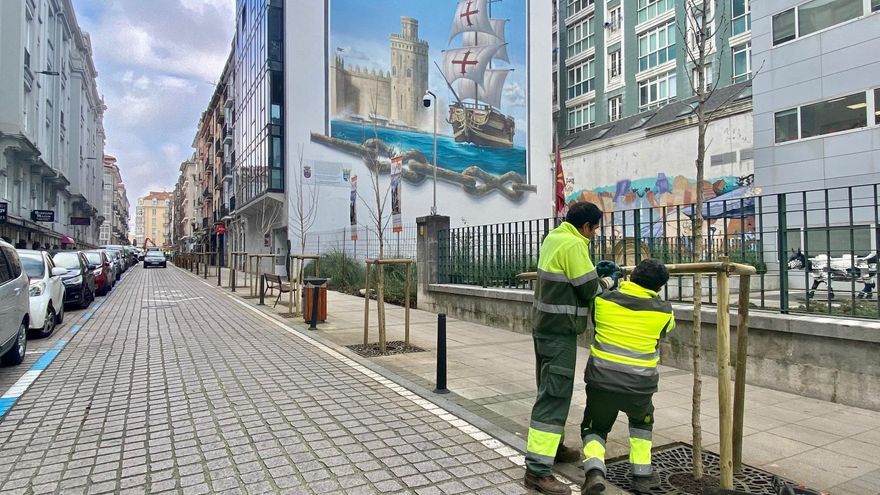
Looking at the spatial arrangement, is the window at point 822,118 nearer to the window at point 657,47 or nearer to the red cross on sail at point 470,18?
the window at point 657,47

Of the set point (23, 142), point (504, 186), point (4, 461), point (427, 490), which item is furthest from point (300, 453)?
point (504, 186)

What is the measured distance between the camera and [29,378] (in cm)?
677

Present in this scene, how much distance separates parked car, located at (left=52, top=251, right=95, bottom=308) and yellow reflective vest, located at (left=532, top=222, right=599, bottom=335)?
14092 mm

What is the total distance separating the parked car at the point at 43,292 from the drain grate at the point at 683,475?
9600 millimetres

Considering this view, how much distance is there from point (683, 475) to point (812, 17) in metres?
22.5

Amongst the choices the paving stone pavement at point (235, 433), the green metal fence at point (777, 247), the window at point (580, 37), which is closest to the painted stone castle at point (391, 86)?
the window at point (580, 37)

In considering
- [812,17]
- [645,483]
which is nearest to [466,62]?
[812,17]

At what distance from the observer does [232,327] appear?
1123 cm

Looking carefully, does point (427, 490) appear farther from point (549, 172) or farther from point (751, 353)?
point (549, 172)

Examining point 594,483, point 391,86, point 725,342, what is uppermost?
point 391,86

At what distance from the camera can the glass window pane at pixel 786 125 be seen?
814 inches

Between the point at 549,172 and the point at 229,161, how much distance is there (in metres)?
29.4

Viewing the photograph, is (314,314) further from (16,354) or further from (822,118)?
(822,118)

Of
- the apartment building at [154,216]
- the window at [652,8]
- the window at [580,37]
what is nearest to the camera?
the window at [652,8]
